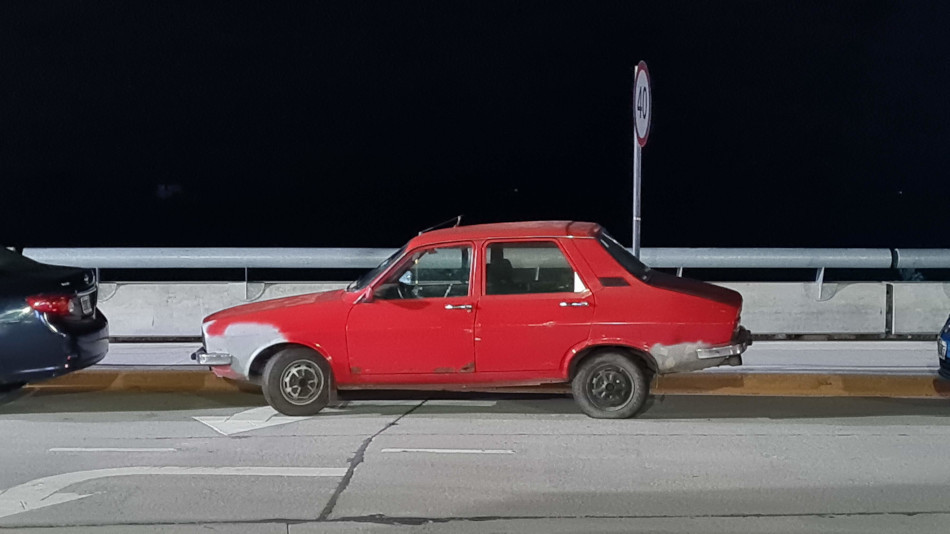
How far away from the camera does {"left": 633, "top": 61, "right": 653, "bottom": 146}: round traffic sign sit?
930 cm

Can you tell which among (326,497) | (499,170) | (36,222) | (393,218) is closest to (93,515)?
(326,497)

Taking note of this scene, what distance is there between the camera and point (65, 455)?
7.07 m

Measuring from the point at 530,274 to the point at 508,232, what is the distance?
1.21 ft

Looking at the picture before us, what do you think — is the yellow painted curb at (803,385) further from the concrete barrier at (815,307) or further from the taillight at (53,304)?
the taillight at (53,304)

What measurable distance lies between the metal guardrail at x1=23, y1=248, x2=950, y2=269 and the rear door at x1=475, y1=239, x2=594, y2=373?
3894 mm

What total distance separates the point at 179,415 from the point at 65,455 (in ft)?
4.79

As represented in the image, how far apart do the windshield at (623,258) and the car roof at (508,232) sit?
0.33 ft

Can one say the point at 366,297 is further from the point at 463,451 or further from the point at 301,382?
the point at 463,451

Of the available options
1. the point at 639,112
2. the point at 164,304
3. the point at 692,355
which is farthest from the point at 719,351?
the point at 164,304

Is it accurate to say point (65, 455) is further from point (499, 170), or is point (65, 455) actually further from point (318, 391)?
point (499, 170)

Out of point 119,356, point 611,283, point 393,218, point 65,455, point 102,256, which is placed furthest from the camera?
point 393,218

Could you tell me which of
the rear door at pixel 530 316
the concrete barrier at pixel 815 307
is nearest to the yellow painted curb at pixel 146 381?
the rear door at pixel 530 316

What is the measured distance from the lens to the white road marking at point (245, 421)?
792cm

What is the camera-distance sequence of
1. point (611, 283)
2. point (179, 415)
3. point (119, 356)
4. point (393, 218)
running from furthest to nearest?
point (393, 218), point (119, 356), point (179, 415), point (611, 283)
